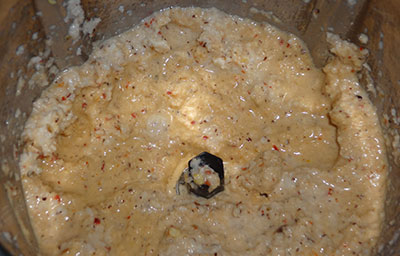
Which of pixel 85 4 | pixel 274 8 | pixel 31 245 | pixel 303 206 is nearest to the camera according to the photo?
pixel 31 245

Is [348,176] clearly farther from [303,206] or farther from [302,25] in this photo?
[302,25]

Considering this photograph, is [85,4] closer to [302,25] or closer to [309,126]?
[302,25]

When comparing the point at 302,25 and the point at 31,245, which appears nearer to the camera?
the point at 31,245

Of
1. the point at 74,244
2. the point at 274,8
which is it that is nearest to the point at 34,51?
the point at 74,244

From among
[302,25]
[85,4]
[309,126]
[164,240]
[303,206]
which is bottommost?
[164,240]

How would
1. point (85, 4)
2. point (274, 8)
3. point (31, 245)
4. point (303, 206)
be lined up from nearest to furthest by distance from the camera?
point (31, 245)
point (303, 206)
point (85, 4)
point (274, 8)

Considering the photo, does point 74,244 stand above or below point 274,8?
below

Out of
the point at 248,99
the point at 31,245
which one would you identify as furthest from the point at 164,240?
the point at 248,99
